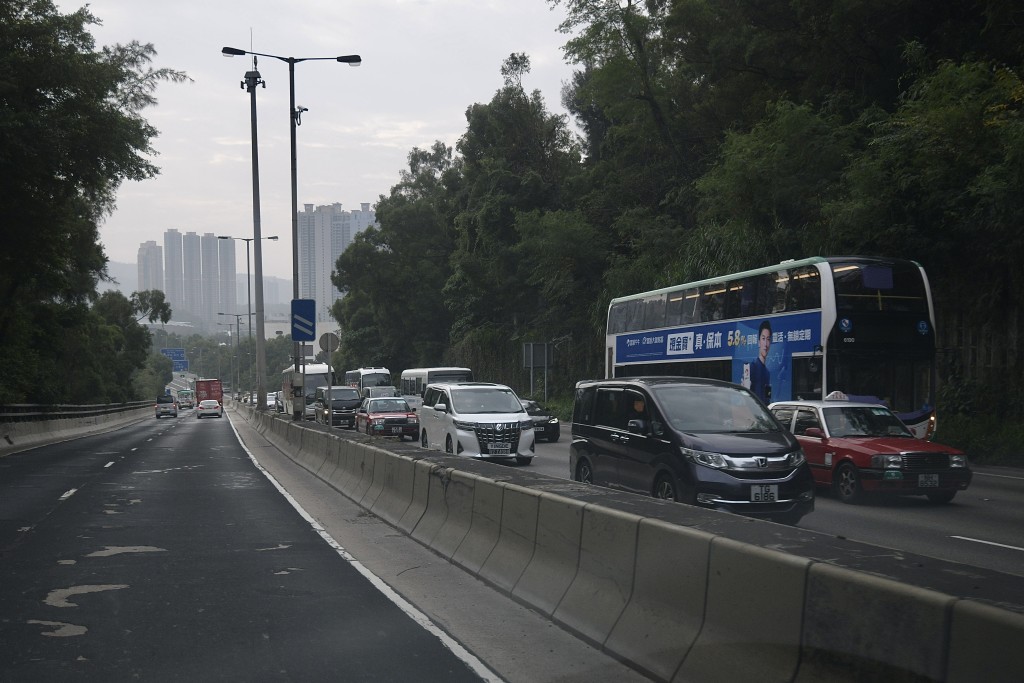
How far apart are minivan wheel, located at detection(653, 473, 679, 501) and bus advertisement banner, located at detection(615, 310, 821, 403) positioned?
30.4ft

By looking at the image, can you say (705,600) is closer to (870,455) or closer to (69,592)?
(69,592)

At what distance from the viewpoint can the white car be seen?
21047 millimetres

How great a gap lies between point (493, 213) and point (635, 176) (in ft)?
38.4

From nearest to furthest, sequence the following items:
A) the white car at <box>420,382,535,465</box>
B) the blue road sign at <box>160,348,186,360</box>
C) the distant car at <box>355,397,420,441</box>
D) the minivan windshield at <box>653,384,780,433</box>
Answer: the minivan windshield at <box>653,384,780,433</box> → the white car at <box>420,382,535,465</box> → the distant car at <box>355,397,420,441</box> → the blue road sign at <box>160,348,186,360</box>

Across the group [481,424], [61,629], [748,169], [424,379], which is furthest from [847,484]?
[424,379]

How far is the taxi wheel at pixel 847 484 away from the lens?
1430 centimetres

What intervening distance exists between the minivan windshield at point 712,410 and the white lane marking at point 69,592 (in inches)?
255

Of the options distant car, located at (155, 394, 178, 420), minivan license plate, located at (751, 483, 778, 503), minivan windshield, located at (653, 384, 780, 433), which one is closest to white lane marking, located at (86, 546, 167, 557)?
minivan windshield, located at (653, 384, 780, 433)

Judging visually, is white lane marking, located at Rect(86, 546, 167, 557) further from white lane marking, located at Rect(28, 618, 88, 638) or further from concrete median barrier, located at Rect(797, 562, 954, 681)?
concrete median barrier, located at Rect(797, 562, 954, 681)

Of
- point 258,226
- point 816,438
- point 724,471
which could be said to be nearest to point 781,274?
point 816,438

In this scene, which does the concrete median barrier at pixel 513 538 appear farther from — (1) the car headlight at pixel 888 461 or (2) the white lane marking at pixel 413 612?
(1) the car headlight at pixel 888 461

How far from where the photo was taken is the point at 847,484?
14.6 meters

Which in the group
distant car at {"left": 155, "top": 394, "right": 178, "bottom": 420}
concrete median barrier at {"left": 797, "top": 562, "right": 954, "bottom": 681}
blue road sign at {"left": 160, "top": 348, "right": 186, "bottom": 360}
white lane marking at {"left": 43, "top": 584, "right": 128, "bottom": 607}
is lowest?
distant car at {"left": 155, "top": 394, "right": 178, "bottom": 420}

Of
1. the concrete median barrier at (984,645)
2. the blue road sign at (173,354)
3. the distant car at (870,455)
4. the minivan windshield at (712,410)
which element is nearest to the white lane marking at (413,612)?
the concrete median barrier at (984,645)
